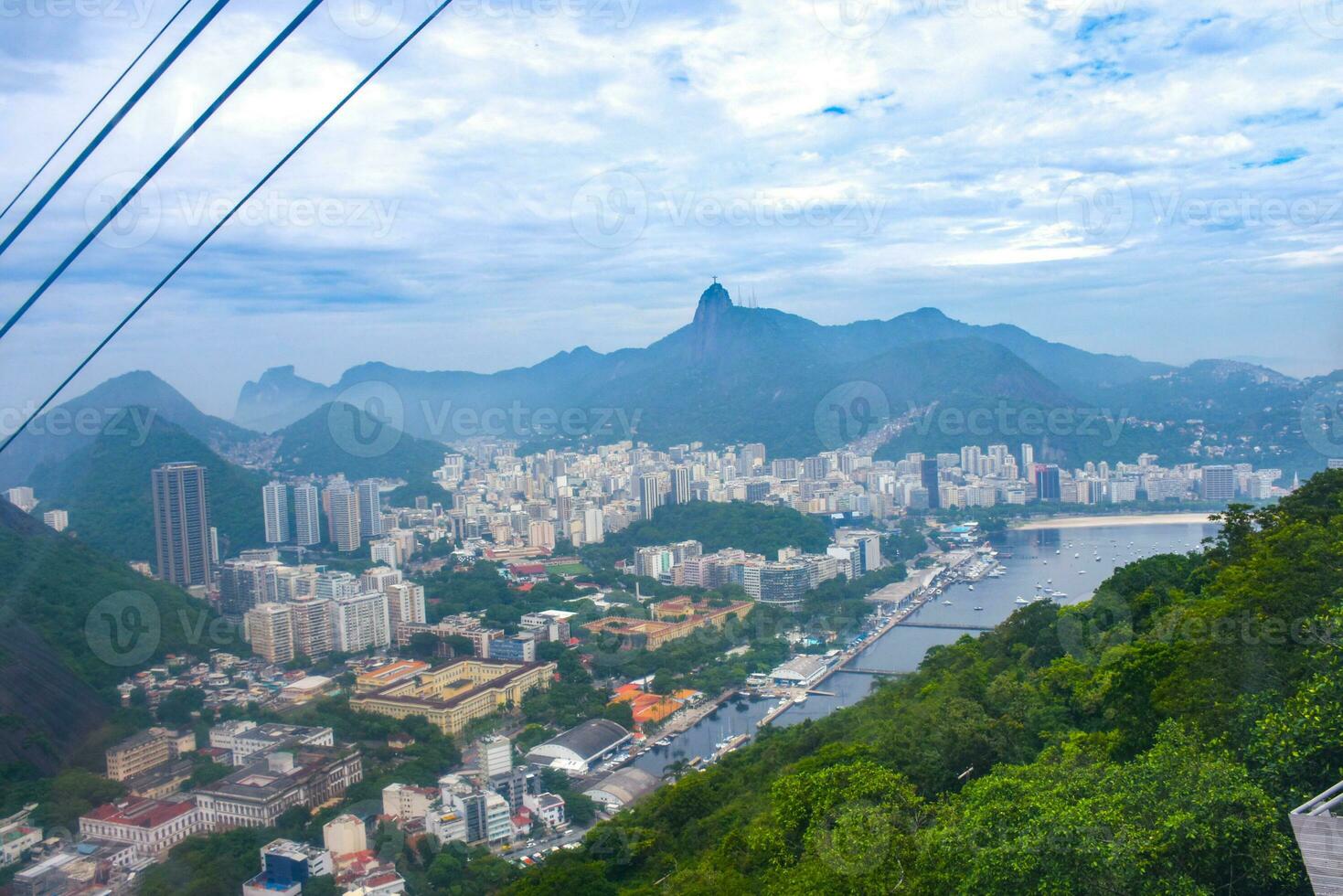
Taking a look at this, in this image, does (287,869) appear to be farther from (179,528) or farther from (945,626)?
(945,626)

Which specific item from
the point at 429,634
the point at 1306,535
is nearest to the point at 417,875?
the point at 1306,535

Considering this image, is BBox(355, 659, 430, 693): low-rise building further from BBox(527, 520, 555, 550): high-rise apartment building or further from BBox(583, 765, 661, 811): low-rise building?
BBox(527, 520, 555, 550): high-rise apartment building

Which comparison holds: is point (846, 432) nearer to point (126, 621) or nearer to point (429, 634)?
point (429, 634)

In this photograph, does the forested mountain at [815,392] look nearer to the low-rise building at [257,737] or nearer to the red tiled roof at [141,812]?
the low-rise building at [257,737]

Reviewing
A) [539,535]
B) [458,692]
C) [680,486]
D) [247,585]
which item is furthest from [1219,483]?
[247,585]

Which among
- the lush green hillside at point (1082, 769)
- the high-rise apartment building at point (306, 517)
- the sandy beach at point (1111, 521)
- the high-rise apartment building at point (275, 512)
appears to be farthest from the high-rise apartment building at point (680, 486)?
the lush green hillside at point (1082, 769)
